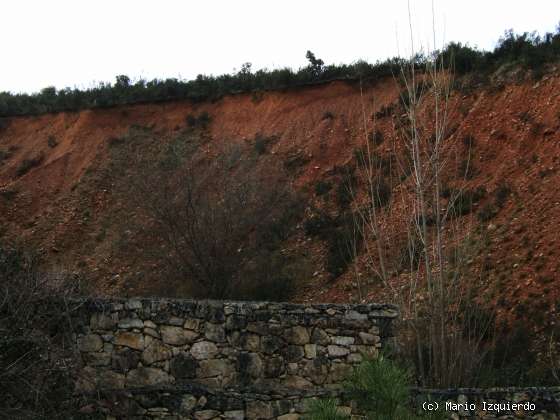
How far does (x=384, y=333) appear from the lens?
33.7 feet

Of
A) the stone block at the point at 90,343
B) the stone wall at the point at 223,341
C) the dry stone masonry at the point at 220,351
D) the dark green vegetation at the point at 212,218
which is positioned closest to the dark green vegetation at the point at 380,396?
the dry stone masonry at the point at 220,351

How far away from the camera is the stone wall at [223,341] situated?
9.59m

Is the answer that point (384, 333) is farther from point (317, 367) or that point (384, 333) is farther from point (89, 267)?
point (89, 267)

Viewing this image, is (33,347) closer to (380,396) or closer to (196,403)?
(196,403)

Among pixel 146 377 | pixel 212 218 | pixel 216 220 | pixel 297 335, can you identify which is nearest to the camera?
pixel 146 377

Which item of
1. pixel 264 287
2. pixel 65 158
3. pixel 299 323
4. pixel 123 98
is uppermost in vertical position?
pixel 123 98

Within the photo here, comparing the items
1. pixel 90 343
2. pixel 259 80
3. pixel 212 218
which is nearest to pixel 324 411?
pixel 90 343

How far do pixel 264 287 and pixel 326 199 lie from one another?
494 cm

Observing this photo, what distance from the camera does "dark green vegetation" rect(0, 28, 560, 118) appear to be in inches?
909

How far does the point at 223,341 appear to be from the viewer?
9.82 m

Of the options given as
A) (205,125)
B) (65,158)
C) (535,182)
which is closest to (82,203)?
(65,158)

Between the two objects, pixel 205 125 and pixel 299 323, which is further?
pixel 205 125

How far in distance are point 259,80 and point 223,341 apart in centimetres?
2028

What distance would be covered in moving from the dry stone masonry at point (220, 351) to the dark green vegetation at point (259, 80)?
1394 cm
